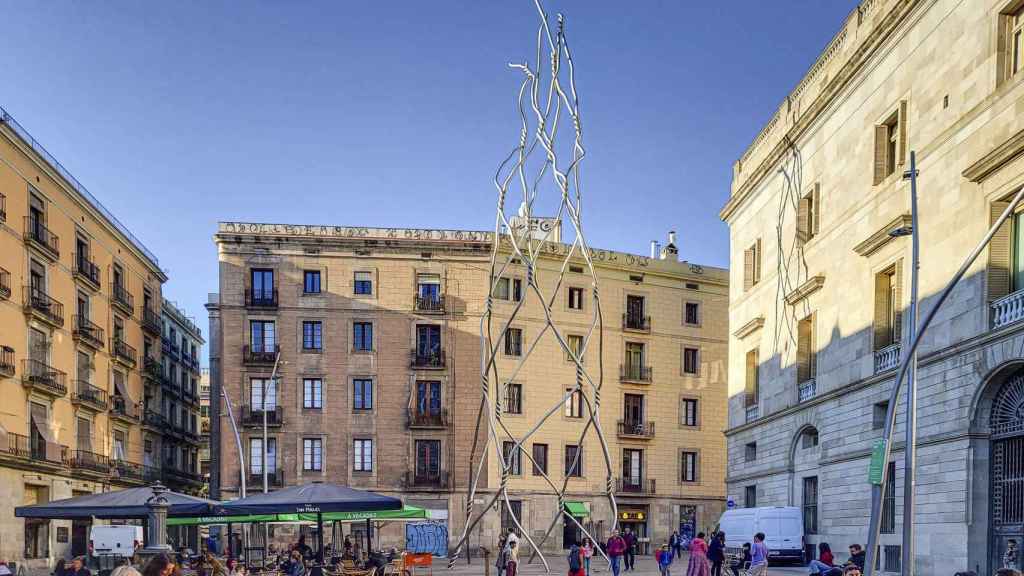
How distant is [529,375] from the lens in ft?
150

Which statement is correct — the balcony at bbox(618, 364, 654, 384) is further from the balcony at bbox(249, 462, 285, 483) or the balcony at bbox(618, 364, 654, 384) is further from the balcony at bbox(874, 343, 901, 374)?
the balcony at bbox(874, 343, 901, 374)

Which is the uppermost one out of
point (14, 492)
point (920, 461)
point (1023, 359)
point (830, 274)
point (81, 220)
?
point (81, 220)

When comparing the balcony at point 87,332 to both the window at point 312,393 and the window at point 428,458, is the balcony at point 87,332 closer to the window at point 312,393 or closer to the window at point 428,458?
the window at point 312,393

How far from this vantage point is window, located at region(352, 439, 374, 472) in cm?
4453

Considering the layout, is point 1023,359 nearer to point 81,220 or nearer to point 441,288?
point 441,288

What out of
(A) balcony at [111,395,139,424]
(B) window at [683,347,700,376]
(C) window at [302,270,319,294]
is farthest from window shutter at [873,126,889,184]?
(A) balcony at [111,395,139,424]

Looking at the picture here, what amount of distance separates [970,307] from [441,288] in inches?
1139

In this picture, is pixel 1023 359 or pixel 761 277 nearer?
pixel 1023 359

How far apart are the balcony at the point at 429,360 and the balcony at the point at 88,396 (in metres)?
13.9

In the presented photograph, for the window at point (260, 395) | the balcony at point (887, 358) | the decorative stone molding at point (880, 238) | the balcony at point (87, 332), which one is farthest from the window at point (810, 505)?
the balcony at point (87, 332)

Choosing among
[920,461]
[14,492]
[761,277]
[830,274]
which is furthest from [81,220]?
[920,461]

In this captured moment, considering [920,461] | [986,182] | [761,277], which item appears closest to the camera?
[986,182]

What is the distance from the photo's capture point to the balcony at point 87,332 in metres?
40.6

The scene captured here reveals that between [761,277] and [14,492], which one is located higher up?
[761,277]
